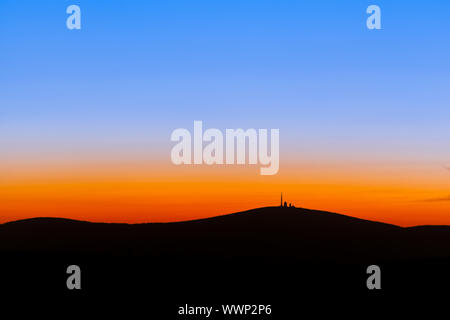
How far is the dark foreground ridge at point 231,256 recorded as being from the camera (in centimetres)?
3941

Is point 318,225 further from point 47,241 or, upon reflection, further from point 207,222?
point 47,241

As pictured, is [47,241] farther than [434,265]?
Yes

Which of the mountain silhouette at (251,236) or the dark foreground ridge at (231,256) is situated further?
the mountain silhouette at (251,236)

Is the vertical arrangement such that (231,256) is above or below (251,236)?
above

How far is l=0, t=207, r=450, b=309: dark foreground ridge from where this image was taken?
129ft

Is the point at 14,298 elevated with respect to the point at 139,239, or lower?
elevated

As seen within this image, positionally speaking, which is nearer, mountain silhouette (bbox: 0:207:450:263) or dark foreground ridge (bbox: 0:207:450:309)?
dark foreground ridge (bbox: 0:207:450:309)

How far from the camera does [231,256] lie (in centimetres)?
7406

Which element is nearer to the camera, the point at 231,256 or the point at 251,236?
the point at 231,256
